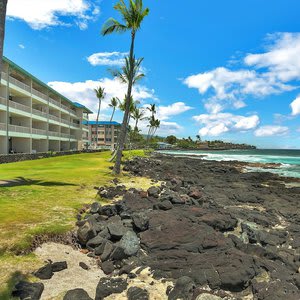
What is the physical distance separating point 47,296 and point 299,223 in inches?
444

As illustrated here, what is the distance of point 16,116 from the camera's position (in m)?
41.8

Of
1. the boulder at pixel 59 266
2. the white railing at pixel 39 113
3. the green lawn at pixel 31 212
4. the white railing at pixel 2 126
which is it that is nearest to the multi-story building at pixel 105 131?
the white railing at pixel 39 113

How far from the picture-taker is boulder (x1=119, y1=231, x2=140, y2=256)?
738 cm

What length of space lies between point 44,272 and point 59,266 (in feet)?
1.35

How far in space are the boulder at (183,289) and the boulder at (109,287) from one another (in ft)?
3.14

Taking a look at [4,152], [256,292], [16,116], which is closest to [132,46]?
[256,292]

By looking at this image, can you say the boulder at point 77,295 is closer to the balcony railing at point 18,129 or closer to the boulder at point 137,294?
the boulder at point 137,294

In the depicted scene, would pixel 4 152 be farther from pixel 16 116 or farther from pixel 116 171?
pixel 116 171

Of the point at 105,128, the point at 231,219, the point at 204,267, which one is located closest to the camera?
the point at 204,267

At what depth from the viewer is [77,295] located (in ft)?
17.6

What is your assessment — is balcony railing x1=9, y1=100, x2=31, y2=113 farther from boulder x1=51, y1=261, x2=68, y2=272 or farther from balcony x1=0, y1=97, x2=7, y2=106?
boulder x1=51, y1=261, x2=68, y2=272

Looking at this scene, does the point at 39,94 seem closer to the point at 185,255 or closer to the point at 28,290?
the point at 185,255

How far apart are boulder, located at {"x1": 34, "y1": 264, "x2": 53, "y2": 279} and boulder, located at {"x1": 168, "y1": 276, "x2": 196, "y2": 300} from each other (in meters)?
2.40

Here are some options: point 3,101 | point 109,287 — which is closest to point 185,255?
point 109,287
